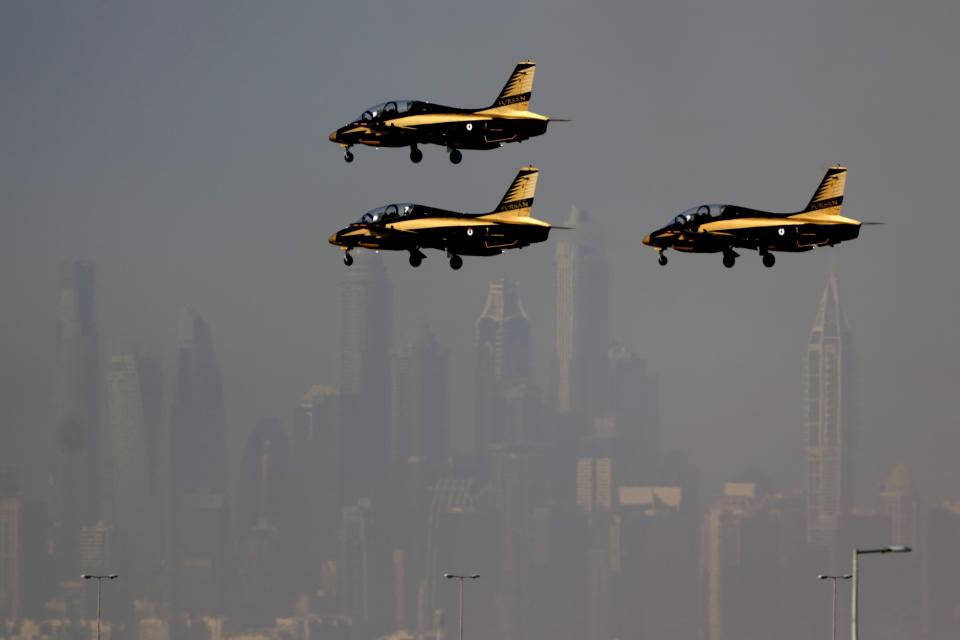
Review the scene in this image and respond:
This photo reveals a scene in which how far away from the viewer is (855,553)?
165125 millimetres

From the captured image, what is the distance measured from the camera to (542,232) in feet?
645

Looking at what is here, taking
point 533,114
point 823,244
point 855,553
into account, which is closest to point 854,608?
point 855,553

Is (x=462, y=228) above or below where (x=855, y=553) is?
above

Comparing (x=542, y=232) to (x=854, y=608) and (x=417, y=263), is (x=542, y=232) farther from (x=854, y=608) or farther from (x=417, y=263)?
(x=854, y=608)

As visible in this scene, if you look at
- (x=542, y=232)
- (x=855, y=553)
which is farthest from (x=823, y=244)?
(x=855, y=553)

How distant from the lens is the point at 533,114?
199 metres

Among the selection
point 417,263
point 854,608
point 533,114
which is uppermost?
point 533,114

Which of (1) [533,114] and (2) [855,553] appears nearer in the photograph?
(2) [855,553]

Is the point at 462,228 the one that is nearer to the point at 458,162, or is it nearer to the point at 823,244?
the point at 458,162

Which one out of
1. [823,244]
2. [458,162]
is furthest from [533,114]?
[823,244]

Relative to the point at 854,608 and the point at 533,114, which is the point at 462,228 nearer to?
the point at 533,114

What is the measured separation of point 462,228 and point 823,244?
31606 millimetres

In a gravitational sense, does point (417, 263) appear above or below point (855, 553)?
above

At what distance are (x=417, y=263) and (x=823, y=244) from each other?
35534 millimetres
